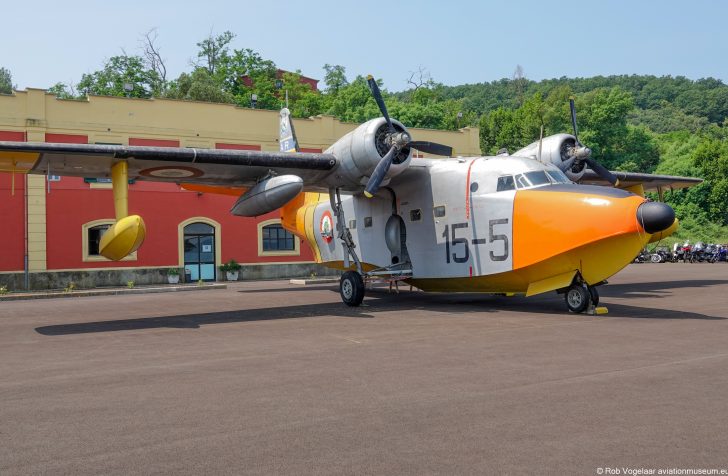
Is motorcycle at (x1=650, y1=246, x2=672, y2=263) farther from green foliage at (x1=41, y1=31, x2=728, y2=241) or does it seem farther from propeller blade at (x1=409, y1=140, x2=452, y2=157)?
propeller blade at (x1=409, y1=140, x2=452, y2=157)

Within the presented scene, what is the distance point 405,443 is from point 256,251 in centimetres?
2845

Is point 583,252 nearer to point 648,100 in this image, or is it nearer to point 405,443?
point 405,443

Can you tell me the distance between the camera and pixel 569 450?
14.5 feet

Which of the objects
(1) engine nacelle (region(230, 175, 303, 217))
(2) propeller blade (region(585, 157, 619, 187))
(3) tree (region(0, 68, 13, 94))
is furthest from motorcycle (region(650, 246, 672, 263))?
(3) tree (region(0, 68, 13, 94))

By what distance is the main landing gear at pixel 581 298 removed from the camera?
42.9ft

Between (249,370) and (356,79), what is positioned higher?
(356,79)

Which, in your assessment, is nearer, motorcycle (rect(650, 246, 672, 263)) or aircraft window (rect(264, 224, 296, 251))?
aircraft window (rect(264, 224, 296, 251))

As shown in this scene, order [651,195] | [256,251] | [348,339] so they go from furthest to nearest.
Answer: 1. [651,195]
2. [256,251]
3. [348,339]

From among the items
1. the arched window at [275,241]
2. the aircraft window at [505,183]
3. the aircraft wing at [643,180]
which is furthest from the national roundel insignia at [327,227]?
the arched window at [275,241]

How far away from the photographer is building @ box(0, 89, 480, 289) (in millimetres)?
27406

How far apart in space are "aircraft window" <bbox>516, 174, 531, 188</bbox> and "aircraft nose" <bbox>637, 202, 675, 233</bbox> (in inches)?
107

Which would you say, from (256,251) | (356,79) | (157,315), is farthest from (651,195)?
(157,315)

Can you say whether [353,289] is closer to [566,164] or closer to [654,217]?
[566,164]

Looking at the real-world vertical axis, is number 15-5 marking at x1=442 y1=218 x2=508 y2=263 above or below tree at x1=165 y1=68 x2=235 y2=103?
below
